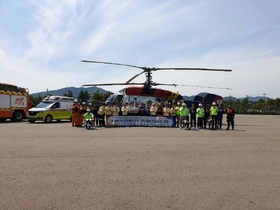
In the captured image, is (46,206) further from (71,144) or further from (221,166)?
(71,144)

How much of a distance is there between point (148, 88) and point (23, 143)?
40.5 feet

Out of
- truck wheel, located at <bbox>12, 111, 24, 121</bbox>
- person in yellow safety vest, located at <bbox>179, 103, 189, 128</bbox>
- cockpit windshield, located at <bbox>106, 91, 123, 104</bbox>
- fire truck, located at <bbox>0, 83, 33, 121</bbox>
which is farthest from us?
Result: truck wheel, located at <bbox>12, 111, 24, 121</bbox>

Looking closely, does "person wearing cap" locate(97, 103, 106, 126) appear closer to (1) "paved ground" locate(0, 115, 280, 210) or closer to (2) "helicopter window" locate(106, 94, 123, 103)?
(2) "helicopter window" locate(106, 94, 123, 103)

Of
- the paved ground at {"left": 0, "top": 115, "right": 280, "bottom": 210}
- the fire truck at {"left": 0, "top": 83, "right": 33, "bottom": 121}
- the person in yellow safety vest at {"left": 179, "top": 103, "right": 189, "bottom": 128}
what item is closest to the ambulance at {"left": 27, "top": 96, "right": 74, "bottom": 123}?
the fire truck at {"left": 0, "top": 83, "right": 33, "bottom": 121}

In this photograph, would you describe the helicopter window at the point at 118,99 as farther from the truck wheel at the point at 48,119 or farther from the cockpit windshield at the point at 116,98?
the truck wheel at the point at 48,119

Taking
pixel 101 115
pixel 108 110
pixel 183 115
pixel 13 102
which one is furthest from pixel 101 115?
pixel 13 102

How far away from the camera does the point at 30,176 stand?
6.05m

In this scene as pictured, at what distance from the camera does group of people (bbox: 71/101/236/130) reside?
17938 mm

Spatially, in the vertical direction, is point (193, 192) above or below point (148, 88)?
below

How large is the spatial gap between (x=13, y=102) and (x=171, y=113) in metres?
14.4

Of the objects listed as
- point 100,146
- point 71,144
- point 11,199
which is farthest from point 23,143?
point 11,199

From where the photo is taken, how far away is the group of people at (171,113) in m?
17.9

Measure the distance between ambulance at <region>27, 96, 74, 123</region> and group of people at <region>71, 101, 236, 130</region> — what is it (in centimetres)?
453

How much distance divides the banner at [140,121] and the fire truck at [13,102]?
1076cm
